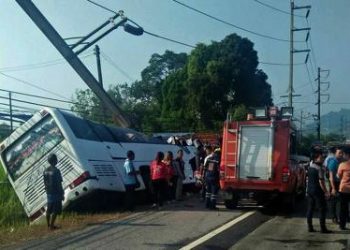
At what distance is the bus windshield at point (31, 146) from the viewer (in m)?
15.6

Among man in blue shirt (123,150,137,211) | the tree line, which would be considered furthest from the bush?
the tree line

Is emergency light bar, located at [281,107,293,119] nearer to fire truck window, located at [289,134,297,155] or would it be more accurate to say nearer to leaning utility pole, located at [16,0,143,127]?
fire truck window, located at [289,134,297,155]

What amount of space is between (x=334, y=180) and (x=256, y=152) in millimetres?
3072

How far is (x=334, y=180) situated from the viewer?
13164mm

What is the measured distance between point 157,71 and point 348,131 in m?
86.0

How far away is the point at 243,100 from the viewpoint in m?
53.2

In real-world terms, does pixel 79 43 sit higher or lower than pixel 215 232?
higher

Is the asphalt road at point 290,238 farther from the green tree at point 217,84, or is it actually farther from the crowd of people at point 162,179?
the green tree at point 217,84

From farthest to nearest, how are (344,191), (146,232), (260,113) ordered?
(260,113) → (344,191) → (146,232)

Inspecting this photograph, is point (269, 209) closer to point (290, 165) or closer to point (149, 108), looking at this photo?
point (290, 165)

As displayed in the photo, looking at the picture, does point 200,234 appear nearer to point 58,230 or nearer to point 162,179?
point 58,230

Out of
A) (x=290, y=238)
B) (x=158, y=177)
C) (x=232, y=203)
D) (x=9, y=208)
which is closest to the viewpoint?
(x=290, y=238)

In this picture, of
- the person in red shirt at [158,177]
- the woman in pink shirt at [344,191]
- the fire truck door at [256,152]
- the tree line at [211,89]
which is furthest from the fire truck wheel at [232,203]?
the tree line at [211,89]

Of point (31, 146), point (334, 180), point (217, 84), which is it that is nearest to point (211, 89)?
point (217, 84)
